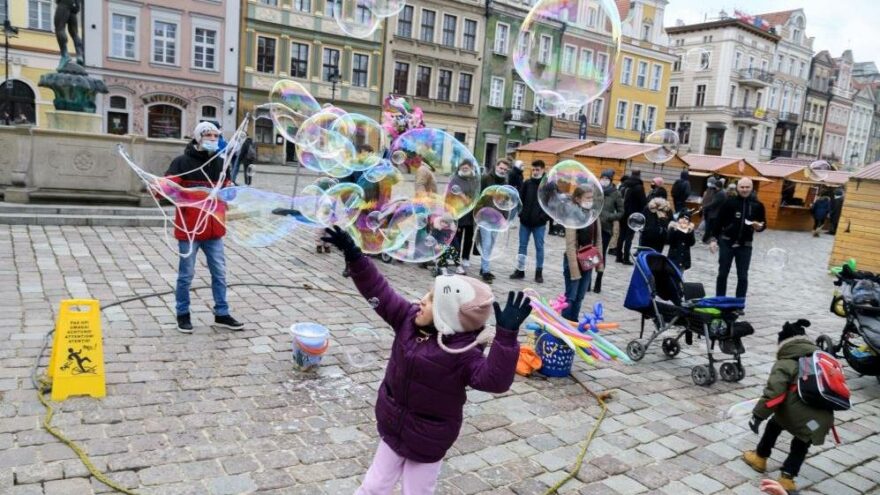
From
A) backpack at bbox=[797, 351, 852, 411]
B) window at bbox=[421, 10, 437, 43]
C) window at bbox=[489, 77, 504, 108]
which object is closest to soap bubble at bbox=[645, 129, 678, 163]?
backpack at bbox=[797, 351, 852, 411]

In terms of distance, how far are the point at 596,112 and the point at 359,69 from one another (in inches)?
737

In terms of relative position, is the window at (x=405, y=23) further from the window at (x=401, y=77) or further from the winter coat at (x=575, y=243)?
the winter coat at (x=575, y=243)

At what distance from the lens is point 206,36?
32188 mm

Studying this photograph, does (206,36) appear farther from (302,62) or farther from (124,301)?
(124,301)

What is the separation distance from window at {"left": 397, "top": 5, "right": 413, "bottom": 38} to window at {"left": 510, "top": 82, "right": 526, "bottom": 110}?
27.5 feet

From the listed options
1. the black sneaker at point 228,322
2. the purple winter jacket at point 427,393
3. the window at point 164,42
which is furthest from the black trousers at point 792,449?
the window at point 164,42

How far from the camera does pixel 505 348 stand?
8.71 feet

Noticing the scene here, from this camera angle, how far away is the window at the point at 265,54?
3344 cm

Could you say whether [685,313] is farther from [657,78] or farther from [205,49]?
[657,78]

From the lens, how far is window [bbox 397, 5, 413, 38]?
3722 cm

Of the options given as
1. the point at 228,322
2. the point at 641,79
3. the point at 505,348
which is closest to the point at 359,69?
the point at 641,79

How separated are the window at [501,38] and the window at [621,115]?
435 inches

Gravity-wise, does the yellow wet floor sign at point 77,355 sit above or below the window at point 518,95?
below

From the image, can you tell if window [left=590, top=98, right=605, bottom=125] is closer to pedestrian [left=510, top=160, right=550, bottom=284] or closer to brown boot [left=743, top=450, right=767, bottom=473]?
pedestrian [left=510, top=160, right=550, bottom=284]
